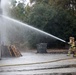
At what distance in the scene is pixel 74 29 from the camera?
40.3 meters

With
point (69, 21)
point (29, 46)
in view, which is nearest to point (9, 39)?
point (29, 46)

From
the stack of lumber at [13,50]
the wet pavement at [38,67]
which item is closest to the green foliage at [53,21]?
the stack of lumber at [13,50]

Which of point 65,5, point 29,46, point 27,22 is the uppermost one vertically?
point 65,5

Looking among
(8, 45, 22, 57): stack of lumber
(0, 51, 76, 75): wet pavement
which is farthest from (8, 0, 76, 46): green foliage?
(0, 51, 76, 75): wet pavement

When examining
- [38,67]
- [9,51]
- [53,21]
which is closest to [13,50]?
[9,51]

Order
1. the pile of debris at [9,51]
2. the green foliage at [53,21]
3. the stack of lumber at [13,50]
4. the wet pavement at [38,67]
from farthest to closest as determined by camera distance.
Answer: the green foliage at [53,21] < the stack of lumber at [13,50] < the pile of debris at [9,51] < the wet pavement at [38,67]

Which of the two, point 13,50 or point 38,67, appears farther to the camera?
point 13,50

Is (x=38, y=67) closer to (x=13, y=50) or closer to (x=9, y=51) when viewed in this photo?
(x=13, y=50)

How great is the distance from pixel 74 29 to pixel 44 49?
11097 mm

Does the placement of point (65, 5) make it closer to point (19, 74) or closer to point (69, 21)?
point (69, 21)

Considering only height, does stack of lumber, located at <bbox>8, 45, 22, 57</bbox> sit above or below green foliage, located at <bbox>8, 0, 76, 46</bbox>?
below

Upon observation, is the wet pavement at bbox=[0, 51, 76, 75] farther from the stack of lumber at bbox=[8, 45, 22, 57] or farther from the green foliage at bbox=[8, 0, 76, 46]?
the green foliage at bbox=[8, 0, 76, 46]

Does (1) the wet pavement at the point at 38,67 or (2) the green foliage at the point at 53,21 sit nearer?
(1) the wet pavement at the point at 38,67

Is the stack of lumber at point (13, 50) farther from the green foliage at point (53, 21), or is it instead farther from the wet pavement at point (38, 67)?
the green foliage at point (53, 21)
